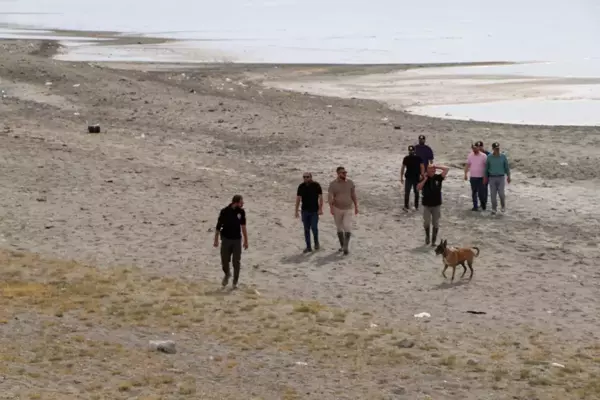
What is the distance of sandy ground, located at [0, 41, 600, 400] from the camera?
1330 cm

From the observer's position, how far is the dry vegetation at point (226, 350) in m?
12.5

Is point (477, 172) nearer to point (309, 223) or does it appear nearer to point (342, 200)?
point (342, 200)

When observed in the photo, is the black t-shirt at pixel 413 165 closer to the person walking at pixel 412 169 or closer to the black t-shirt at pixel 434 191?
the person walking at pixel 412 169

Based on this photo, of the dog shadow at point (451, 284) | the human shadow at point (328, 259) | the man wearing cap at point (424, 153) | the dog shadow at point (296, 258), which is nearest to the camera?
the dog shadow at point (451, 284)

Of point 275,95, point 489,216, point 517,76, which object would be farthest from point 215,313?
point 517,76

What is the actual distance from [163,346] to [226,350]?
787mm

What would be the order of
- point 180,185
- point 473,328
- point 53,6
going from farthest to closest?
point 53,6
point 180,185
point 473,328

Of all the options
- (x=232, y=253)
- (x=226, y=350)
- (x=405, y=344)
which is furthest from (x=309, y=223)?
(x=226, y=350)

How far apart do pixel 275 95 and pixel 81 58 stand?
60.3 feet

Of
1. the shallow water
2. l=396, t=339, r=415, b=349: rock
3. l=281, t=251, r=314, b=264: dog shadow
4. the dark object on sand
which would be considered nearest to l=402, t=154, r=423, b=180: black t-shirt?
l=281, t=251, r=314, b=264: dog shadow

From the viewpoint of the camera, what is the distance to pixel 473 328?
599 inches

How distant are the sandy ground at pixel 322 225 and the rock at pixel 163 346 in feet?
0.80

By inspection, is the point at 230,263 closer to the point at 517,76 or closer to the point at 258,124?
the point at 258,124

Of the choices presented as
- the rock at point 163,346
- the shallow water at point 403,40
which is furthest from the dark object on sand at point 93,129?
the rock at point 163,346
